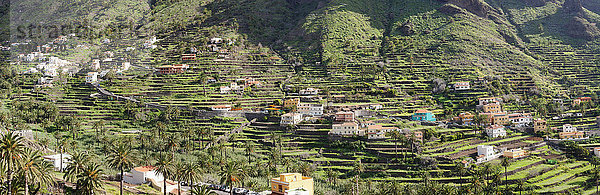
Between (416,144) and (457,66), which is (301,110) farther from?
(457,66)

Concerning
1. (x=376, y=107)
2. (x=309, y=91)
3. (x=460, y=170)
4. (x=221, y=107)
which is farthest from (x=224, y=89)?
(x=460, y=170)

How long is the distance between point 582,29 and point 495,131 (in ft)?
256

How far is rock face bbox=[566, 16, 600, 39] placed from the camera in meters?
141

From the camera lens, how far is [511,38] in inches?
5408

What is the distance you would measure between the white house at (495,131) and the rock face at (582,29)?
7401cm

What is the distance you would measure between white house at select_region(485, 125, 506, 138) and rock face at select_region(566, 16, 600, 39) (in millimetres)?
74011

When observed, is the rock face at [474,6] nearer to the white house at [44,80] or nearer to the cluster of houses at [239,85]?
the cluster of houses at [239,85]

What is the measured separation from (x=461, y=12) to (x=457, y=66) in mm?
33684

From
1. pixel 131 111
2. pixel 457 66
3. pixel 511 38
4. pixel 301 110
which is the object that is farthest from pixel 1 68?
pixel 511 38

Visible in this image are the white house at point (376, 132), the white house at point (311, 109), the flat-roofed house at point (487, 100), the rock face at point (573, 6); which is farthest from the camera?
the rock face at point (573, 6)

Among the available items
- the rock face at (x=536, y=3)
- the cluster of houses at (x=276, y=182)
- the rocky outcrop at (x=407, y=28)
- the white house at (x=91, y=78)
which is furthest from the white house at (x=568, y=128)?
the white house at (x=91, y=78)

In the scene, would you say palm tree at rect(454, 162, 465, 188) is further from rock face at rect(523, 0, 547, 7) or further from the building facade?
rock face at rect(523, 0, 547, 7)

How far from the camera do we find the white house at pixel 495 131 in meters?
83.9

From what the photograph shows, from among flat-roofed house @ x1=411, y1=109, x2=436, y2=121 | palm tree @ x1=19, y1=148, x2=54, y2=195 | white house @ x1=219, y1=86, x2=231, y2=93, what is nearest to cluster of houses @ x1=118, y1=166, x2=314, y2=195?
palm tree @ x1=19, y1=148, x2=54, y2=195
